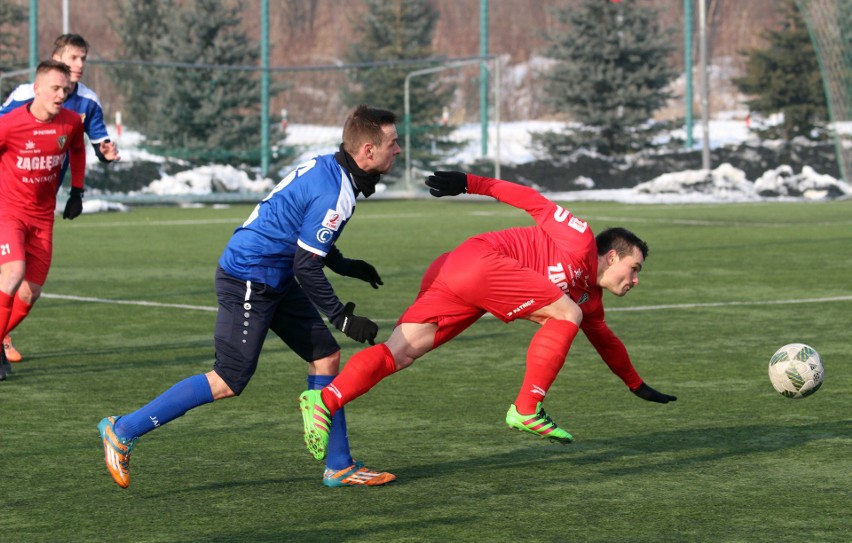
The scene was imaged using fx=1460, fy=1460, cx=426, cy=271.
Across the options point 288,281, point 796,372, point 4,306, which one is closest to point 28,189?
point 4,306

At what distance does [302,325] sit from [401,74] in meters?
31.1

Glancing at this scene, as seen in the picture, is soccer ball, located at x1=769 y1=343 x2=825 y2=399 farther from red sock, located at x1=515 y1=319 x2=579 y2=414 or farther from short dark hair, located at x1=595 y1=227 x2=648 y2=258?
red sock, located at x1=515 y1=319 x2=579 y2=414

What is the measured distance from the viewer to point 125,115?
34.3 m

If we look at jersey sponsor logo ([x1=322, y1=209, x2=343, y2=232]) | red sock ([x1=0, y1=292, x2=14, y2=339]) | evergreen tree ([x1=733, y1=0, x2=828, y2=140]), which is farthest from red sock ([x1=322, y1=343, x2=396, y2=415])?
evergreen tree ([x1=733, y1=0, x2=828, y2=140])

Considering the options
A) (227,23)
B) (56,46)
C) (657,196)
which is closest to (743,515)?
(56,46)

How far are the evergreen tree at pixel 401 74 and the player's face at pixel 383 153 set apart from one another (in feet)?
90.5

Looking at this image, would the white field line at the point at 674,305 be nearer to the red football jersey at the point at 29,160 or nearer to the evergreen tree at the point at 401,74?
the red football jersey at the point at 29,160

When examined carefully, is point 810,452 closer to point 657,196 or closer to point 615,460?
point 615,460

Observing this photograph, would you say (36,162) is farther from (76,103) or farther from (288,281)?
(288,281)

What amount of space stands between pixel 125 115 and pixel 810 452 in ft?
96.8

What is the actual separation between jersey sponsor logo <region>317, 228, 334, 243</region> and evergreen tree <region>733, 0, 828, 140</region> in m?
38.5

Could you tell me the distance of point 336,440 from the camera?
19.8 ft

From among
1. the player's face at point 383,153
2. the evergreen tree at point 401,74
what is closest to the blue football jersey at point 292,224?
the player's face at point 383,153

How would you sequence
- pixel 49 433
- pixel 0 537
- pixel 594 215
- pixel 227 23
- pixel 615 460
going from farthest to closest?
pixel 227 23
pixel 594 215
pixel 49 433
pixel 615 460
pixel 0 537
